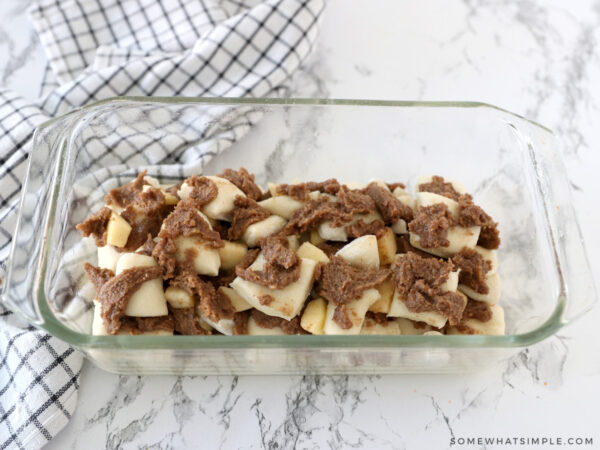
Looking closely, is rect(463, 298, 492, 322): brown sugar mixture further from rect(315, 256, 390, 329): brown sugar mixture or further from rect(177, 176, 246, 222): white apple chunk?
rect(177, 176, 246, 222): white apple chunk

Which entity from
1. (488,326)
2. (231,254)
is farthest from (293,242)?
(488,326)

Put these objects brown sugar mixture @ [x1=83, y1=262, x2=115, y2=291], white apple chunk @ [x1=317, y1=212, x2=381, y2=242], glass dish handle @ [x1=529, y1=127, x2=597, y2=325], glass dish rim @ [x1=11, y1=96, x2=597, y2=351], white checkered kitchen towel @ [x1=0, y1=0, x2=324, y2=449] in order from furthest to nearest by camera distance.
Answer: white checkered kitchen towel @ [x1=0, y1=0, x2=324, y2=449], white apple chunk @ [x1=317, y1=212, x2=381, y2=242], brown sugar mixture @ [x1=83, y1=262, x2=115, y2=291], glass dish handle @ [x1=529, y1=127, x2=597, y2=325], glass dish rim @ [x1=11, y1=96, x2=597, y2=351]

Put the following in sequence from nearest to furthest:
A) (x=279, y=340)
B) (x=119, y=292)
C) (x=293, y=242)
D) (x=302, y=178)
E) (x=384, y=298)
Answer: (x=279, y=340), (x=119, y=292), (x=384, y=298), (x=293, y=242), (x=302, y=178)

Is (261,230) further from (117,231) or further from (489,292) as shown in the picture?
(489,292)

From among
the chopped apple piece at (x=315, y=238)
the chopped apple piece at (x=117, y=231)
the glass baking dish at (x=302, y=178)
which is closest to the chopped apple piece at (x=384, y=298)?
the glass baking dish at (x=302, y=178)

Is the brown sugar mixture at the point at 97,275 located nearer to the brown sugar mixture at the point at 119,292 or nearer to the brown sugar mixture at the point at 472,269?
the brown sugar mixture at the point at 119,292

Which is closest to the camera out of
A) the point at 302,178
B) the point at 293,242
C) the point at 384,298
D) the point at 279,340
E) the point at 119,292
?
the point at 279,340

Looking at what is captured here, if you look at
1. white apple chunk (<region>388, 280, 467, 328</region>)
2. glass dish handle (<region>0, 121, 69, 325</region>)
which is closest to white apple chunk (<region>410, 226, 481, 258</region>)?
white apple chunk (<region>388, 280, 467, 328</region>)
